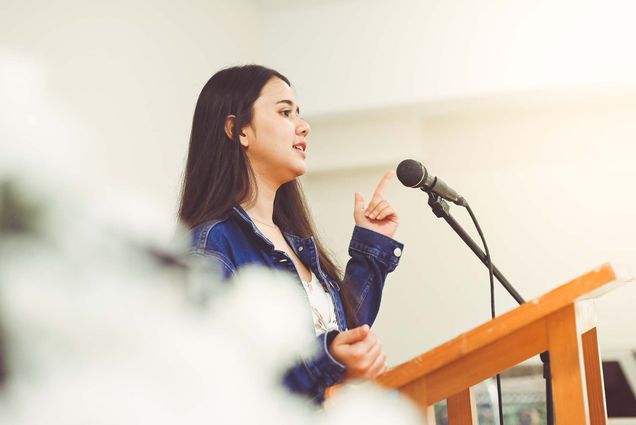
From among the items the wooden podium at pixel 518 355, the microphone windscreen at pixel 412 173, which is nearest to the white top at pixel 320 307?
the microphone windscreen at pixel 412 173

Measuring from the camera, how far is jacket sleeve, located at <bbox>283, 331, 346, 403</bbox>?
779 millimetres

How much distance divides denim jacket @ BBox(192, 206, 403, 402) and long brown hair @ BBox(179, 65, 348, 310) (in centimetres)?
4

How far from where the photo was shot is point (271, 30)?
3117 mm

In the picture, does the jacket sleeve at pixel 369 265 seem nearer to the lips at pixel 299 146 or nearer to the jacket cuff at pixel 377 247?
the jacket cuff at pixel 377 247

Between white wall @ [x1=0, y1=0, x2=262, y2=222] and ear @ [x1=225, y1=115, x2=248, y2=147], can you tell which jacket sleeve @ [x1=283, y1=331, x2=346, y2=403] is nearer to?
ear @ [x1=225, y1=115, x2=248, y2=147]

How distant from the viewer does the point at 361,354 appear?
76cm

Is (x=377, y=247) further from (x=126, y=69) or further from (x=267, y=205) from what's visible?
(x=126, y=69)

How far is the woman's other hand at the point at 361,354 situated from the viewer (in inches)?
30.0

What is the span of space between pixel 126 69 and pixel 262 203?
1018 millimetres

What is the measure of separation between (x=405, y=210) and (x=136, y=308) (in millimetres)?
2870

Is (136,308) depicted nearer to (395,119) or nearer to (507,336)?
(507,336)

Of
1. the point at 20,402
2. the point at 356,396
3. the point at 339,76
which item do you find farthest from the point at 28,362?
the point at 339,76

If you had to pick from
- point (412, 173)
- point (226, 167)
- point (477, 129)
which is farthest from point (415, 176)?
point (477, 129)

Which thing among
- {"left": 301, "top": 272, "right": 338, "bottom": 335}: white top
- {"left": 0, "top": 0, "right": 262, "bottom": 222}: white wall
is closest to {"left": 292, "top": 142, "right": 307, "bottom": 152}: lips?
{"left": 301, "top": 272, "right": 338, "bottom": 335}: white top
